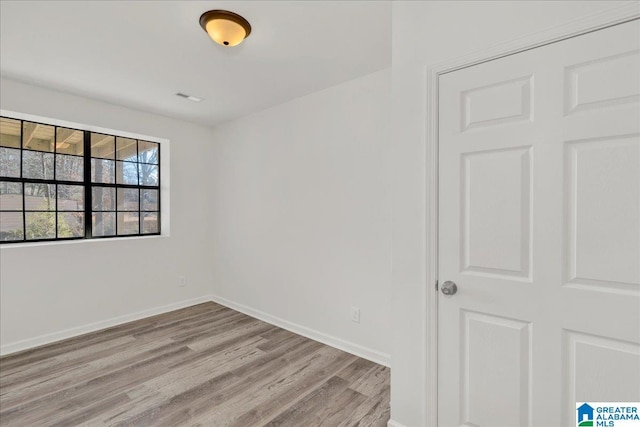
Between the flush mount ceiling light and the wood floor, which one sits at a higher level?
the flush mount ceiling light

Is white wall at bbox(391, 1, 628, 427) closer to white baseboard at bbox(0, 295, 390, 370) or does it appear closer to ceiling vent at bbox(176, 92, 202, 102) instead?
white baseboard at bbox(0, 295, 390, 370)

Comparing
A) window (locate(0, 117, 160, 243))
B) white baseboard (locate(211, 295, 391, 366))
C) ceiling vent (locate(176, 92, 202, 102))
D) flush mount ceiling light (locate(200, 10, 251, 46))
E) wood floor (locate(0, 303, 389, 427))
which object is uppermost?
ceiling vent (locate(176, 92, 202, 102))

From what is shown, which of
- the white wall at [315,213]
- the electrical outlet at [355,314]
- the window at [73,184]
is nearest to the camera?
the white wall at [315,213]

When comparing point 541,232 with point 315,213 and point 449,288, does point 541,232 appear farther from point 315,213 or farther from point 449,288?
point 315,213

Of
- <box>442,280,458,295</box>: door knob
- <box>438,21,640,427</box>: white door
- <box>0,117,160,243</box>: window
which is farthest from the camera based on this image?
<box>0,117,160,243</box>: window

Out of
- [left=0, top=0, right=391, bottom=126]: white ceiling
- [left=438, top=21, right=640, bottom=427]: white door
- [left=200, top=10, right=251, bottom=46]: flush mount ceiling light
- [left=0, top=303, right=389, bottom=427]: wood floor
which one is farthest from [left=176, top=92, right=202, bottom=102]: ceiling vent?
[left=438, top=21, right=640, bottom=427]: white door

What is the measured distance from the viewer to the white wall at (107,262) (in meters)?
2.87

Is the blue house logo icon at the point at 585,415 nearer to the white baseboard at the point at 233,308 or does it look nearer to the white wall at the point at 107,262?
the white baseboard at the point at 233,308

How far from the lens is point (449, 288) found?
60.5 inches

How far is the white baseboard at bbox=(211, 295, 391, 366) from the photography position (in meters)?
2.66

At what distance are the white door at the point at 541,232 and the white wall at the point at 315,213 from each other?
0.83m

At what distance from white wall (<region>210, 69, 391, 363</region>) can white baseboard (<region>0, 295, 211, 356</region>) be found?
2.12 ft

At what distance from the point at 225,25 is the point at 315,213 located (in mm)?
1766

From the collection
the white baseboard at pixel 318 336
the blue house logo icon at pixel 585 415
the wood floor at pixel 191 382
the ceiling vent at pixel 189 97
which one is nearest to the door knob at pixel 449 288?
the blue house logo icon at pixel 585 415
